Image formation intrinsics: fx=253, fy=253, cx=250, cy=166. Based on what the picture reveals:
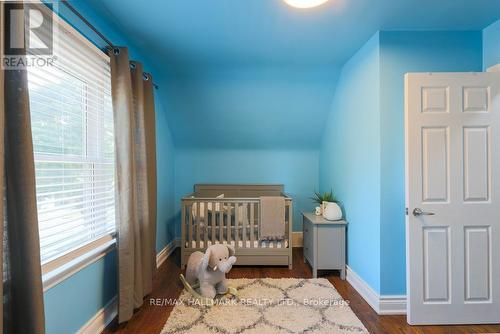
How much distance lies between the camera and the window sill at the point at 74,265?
4.42ft

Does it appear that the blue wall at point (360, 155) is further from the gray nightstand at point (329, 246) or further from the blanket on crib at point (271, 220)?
the blanket on crib at point (271, 220)

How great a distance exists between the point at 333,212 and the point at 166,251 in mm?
2140

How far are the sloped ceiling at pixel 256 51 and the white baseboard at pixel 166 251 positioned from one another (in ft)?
4.65

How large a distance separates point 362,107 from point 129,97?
2.02 meters

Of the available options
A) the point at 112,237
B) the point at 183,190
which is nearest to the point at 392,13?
the point at 112,237

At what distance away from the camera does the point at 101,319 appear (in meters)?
1.83

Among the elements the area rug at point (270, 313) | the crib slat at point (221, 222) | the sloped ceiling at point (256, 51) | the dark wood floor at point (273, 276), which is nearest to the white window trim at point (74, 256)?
the sloped ceiling at point (256, 51)

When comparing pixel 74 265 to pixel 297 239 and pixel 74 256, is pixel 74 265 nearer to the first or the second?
pixel 74 256

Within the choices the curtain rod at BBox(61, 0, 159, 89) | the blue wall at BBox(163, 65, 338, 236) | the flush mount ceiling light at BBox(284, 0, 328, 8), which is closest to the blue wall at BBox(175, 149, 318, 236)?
the blue wall at BBox(163, 65, 338, 236)

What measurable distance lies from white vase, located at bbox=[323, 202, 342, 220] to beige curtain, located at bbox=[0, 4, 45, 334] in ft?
7.99

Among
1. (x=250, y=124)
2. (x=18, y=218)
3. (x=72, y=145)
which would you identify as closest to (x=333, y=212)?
(x=250, y=124)

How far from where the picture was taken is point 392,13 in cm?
184

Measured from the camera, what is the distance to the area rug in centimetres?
181

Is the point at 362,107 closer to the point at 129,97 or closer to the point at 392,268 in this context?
the point at 392,268
